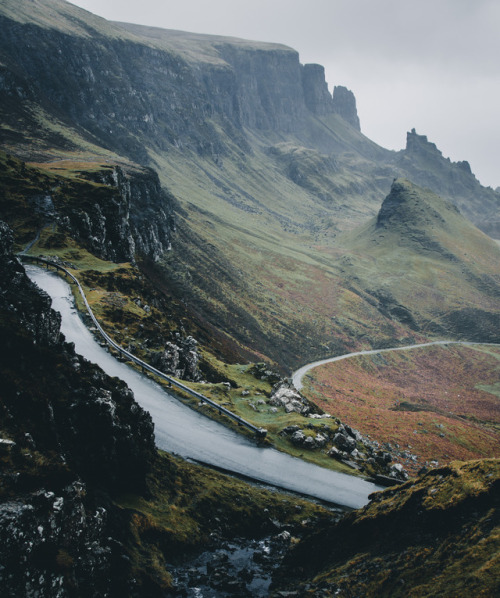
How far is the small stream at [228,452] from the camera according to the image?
23.6m

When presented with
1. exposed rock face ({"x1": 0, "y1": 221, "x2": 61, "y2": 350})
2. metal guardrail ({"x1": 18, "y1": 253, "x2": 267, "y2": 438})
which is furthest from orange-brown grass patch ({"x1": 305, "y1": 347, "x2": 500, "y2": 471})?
exposed rock face ({"x1": 0, "y1": 221, "x2": 61, "y2": 350})

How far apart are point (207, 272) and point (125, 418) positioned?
109 metres

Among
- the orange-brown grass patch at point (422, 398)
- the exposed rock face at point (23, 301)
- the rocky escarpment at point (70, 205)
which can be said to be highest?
the rocky escarpment at point (70, 205)

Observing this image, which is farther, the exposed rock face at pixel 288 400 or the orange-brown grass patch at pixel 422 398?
the orange-brown grass patch at pixel 422 398

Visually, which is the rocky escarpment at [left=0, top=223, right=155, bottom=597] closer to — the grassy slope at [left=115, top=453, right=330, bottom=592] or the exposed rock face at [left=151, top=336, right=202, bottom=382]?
the grassy slope at [left=115, top=453, right=330, bottom=592]

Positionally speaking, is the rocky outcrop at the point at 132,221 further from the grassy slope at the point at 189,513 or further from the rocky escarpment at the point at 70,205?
the grassy slope at the point at 189,513

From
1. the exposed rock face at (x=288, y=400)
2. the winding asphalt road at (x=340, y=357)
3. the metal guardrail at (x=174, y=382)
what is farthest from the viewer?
the winding asphalt road at (x=340, y=357)

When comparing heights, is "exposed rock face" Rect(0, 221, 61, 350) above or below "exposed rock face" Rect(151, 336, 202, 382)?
above

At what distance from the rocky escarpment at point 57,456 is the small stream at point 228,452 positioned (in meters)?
4.72

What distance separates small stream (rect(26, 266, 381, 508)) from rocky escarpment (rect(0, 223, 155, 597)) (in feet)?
15.5

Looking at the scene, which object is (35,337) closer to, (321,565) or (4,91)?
(321,565)

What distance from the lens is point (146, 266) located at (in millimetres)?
91125

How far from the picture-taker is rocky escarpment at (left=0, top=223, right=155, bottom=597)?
1061 centimetres

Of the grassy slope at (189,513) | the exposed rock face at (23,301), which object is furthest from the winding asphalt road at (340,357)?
the exposed rock face at (23,301)
